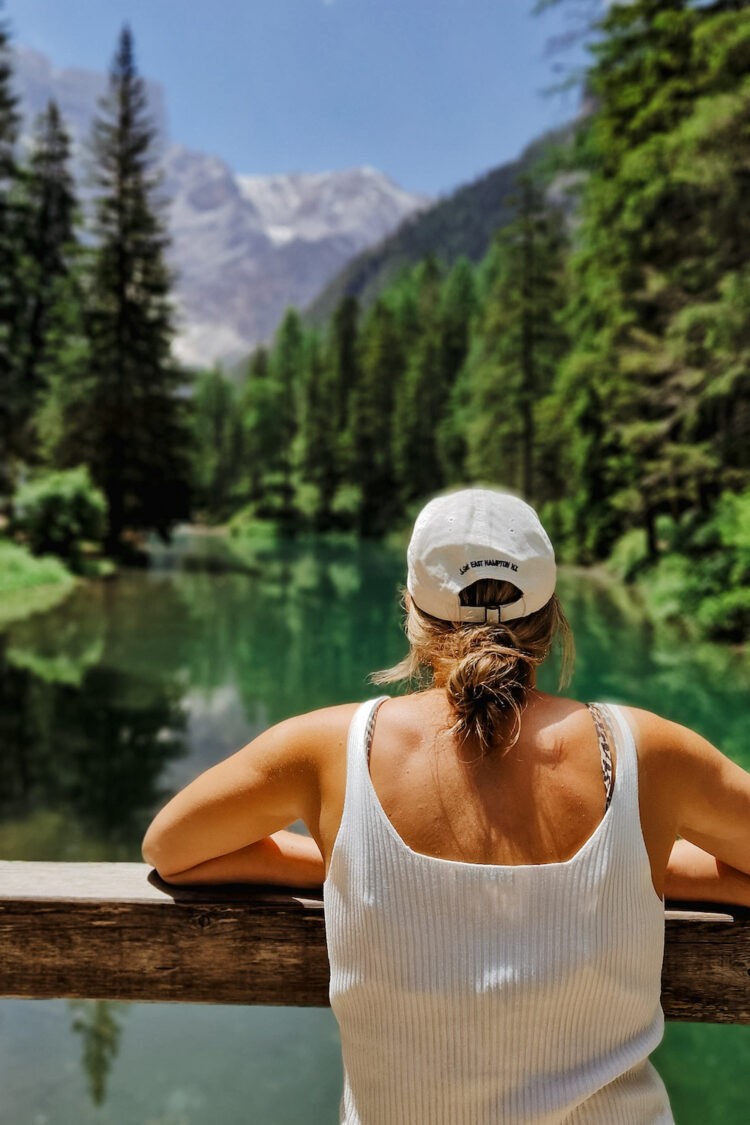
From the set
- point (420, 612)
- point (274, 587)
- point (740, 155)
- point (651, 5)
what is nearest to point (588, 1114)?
point (420, 612)

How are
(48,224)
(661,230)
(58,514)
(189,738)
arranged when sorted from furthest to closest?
1. (48,224)
2. (58,514)
3. (661,230)
4. (189,738)

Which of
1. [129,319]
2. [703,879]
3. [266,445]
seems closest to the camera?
[703,879]

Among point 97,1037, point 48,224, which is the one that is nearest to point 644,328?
A: point 97,1037

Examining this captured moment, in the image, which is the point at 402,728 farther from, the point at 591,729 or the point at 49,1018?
the point at 49,1018

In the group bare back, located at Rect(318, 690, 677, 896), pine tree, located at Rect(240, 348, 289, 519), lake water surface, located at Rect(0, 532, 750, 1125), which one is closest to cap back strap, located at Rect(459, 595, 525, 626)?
bare back, located at Rect(318, 690, 677, 896)

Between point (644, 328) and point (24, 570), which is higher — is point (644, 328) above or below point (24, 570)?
above

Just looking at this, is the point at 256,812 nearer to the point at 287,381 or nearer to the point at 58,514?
the point at 58,514

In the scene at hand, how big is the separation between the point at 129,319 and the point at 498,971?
31.5 meters

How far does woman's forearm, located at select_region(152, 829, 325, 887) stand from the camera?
4.16 feet

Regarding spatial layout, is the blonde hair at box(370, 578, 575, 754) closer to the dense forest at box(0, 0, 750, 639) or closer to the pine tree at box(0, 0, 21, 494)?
the dense forest at box(0, 0, 750, 639)

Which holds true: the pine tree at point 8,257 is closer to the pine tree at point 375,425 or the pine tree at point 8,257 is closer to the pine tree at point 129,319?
the pine tree at point 129,319

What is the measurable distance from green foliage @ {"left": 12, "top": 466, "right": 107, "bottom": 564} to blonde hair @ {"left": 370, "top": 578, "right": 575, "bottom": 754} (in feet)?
70.7

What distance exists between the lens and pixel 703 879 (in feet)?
4.15

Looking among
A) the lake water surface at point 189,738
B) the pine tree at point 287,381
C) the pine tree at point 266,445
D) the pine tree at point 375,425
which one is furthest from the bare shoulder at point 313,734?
the pine tree at point 287,381
